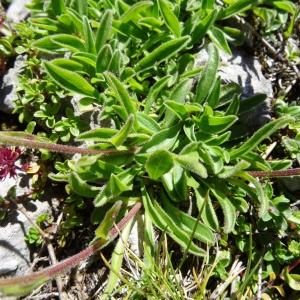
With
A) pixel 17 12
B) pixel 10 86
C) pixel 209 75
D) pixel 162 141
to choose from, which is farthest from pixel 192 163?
pixel 17 12

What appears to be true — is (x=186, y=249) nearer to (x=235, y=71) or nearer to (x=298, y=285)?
(x=298, y=285)

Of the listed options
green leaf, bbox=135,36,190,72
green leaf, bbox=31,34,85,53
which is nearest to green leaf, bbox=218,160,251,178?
green leaf, bbox=135,36,190,72

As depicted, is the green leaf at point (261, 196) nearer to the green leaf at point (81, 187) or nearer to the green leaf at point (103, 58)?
the green leaf at point (81, 187)

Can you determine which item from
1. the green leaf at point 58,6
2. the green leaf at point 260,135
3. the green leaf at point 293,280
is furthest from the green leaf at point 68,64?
the green leaf at point 293,280

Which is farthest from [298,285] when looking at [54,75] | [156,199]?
[54,75]

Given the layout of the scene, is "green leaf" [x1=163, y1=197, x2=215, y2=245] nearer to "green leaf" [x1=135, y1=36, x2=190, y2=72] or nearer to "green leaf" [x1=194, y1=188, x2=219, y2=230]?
"green leaf" [x1=194, y1=188, x2=219, y2=230]

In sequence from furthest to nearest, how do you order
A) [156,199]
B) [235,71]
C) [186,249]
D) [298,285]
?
1. [235,71]
2. [156,199]
3. [298,285]
4. [186,249]
